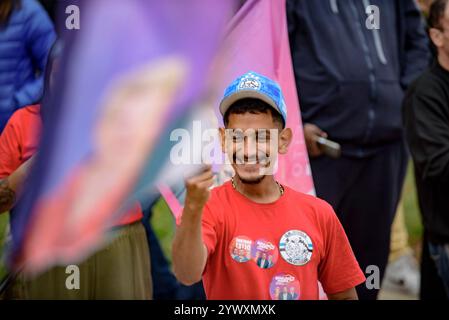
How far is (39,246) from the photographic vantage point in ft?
11.2

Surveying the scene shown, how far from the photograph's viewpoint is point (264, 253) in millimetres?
2881

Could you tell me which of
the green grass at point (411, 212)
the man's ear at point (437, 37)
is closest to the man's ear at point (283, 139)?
the man's ear at point (437, 37)

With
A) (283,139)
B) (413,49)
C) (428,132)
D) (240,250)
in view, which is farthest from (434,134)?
(240,250)

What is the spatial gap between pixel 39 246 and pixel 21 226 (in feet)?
0.35

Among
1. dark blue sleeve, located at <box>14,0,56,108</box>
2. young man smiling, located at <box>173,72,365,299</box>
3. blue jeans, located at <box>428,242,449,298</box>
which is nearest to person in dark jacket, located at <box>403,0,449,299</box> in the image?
blue jeans, located at <box>428,242,449,298</box>

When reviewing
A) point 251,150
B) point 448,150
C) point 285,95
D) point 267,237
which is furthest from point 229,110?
point 448,150

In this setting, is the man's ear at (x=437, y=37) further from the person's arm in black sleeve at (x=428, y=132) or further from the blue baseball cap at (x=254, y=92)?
the blue baseball cap at (x=254, y=92)

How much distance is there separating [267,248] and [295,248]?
0.08 meters

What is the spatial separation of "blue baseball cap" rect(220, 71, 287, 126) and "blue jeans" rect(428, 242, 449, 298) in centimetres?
130

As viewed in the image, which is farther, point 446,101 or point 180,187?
point 446,101

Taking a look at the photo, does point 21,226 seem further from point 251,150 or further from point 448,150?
point 448,150

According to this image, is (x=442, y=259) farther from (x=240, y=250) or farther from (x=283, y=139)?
(x=240, y=250)

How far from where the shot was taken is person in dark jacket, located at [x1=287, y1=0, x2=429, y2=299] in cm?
377

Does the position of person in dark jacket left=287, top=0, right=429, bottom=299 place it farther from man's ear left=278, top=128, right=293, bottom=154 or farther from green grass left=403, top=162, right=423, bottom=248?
green grass left=403, top=162, right=423, bottom=248
